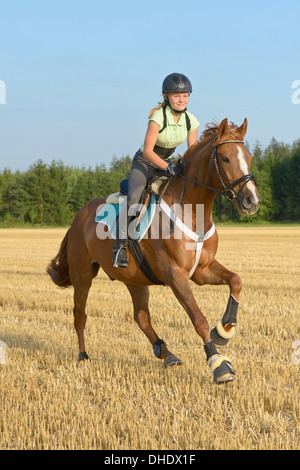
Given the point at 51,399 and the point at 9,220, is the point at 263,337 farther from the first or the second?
the point at 9,220

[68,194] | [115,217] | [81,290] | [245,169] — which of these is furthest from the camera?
A: [68,194]

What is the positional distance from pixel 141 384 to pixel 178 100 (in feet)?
9.92

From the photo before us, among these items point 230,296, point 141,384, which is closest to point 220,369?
point 230,296

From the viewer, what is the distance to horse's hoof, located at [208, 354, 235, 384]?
484 cm

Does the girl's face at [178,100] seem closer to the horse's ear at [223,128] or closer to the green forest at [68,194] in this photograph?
the horse's ear at [223,128]

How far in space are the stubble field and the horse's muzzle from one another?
70.5 inches

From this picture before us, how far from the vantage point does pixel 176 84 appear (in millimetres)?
5387

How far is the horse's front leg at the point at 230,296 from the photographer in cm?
514

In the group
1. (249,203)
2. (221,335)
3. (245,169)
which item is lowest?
(221,335)

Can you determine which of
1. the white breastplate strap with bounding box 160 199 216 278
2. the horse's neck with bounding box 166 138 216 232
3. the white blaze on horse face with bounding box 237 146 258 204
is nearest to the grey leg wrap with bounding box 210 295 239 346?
the white breastplate strap with bounding box 160 199 216 278

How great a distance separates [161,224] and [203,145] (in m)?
0.94

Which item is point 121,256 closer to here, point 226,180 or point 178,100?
point 226,180

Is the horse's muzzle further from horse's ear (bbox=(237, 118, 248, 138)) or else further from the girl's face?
the girl's face
